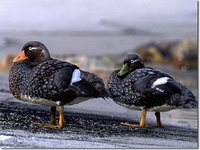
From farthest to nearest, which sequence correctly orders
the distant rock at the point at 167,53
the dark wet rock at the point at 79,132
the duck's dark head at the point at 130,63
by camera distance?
the distant rock at the point at 167,53 < the duck's dark head at the point at 130,63 < the dark wet rock at the point at 79,132

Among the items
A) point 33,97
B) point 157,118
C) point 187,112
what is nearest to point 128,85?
point 157,118

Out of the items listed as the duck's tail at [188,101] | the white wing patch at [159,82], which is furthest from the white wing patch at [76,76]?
the duck's tail at [188,101]

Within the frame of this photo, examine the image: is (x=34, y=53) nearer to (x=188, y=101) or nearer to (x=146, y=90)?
(x=146, y=90)

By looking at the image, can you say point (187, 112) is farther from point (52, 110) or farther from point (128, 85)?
point (52, 110)

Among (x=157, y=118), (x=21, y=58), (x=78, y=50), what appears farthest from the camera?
(x=78, y=50)

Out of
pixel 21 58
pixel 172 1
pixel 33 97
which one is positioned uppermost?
pixel 172 1

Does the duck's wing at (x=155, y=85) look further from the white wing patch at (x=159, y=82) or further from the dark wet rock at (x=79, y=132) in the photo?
the dark wet rock at (x=79, y=132)

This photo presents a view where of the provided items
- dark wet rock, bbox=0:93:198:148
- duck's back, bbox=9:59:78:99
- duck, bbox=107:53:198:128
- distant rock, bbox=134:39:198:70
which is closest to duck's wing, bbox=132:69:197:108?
duck, bbox=107:53:198:128

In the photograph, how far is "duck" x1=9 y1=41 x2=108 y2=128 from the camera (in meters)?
1.50

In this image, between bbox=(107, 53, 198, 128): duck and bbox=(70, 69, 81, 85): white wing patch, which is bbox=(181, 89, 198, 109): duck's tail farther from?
bbox=(70, 69, 81, 85): white wing patch

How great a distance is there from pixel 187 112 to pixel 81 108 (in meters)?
0.42

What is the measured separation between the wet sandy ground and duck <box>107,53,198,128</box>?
100mm

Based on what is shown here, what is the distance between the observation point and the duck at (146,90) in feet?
5.14

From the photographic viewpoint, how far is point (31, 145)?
4.75ft
